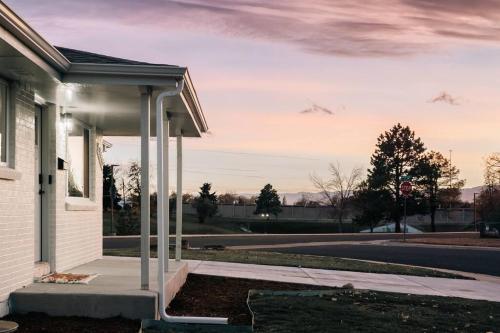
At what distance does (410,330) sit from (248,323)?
2.05m

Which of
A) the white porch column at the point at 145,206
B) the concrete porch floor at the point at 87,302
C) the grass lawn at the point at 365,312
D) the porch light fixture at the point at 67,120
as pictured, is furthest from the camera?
the porch light fixture at the point at 67,120

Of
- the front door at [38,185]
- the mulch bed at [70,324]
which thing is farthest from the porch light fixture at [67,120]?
the mulch bed at [70,324]

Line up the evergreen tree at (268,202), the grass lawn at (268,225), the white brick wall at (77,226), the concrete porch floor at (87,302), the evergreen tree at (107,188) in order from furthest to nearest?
the evergreen tree at (268,202), the grass lawn at (268,225), the evergreen tree at (107,188), the white brick wall at (77,226), the concrete porch floor at (87,302)

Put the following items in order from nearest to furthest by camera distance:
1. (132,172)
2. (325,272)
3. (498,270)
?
(325,272) → (498,270) → (132,172)

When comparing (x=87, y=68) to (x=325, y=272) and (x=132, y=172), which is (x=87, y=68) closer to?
(x=325, y=272)

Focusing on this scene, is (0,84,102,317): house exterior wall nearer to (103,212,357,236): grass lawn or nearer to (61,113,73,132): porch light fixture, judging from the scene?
(61,113,73,132): porch light fixture

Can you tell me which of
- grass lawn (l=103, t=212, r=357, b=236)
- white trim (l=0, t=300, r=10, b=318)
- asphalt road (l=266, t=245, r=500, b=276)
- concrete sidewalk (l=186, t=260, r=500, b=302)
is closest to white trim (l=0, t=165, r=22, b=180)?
white trim (l=0, t=300, r=10, b=318)

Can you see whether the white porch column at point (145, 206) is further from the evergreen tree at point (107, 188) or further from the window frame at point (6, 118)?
the evergreen tree at point (107, 188)

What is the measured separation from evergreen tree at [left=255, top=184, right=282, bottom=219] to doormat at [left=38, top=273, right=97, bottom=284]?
200ft

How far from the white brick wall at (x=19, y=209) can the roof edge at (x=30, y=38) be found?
2.96ft

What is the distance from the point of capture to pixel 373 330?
28.3 feet

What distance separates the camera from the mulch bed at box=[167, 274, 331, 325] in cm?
926

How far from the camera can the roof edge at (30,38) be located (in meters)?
6.39

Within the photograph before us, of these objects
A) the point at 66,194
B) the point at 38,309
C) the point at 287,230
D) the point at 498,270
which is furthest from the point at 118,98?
the point at 287,230
